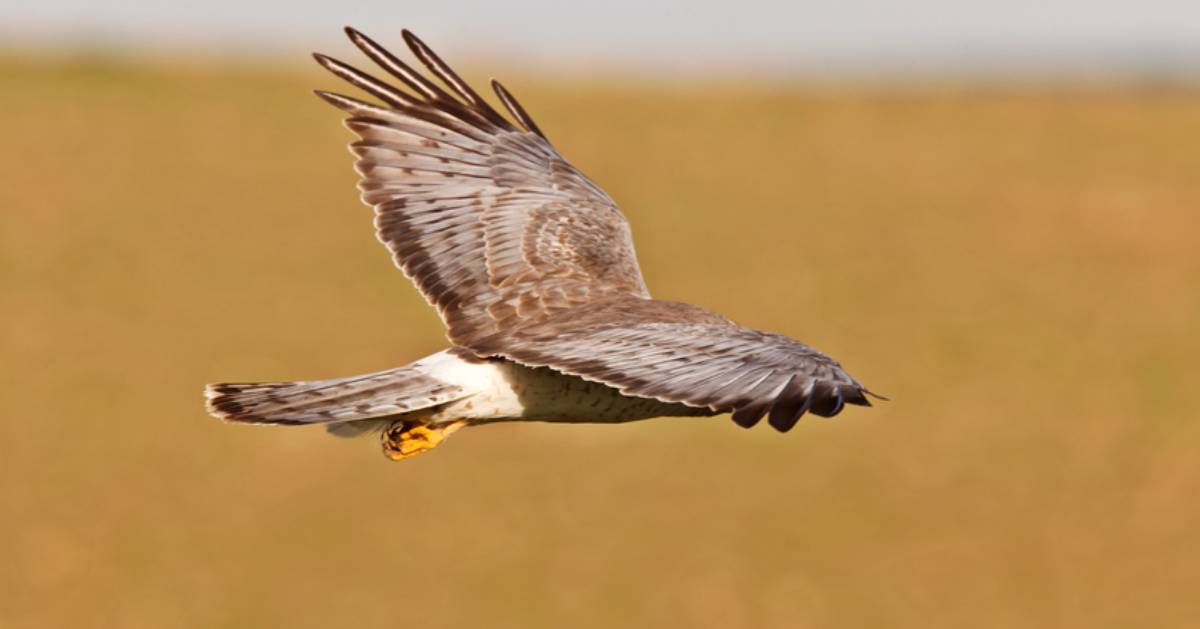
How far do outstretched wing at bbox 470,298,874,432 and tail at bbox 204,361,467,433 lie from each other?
0.44m

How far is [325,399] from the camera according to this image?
8.66 m

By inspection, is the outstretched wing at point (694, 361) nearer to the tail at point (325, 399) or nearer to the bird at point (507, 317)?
the bird at point (507, 317)

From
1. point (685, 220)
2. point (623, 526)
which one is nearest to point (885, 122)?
point (685, 220)

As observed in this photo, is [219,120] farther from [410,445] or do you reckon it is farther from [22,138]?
[410,445]

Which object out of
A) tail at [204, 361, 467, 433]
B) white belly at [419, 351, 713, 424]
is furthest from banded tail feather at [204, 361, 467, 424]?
white belly at [419, 351, 713, 424]

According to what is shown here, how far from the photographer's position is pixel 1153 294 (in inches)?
1491

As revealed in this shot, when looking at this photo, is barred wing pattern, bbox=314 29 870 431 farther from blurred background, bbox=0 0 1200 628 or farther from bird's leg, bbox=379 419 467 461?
blurred background, bbox=0 0 1200 628

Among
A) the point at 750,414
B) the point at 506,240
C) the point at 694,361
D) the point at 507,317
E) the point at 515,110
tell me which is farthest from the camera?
the point at 515,110

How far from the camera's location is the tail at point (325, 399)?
855 centimetres

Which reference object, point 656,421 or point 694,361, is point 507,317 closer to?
point 694,361

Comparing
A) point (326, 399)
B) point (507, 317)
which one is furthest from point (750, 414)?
point (507, 317)

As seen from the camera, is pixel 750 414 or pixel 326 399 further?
pixel 326 399

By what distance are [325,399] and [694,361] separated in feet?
5.67

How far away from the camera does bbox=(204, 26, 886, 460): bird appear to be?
Result: 8141 millimetres
